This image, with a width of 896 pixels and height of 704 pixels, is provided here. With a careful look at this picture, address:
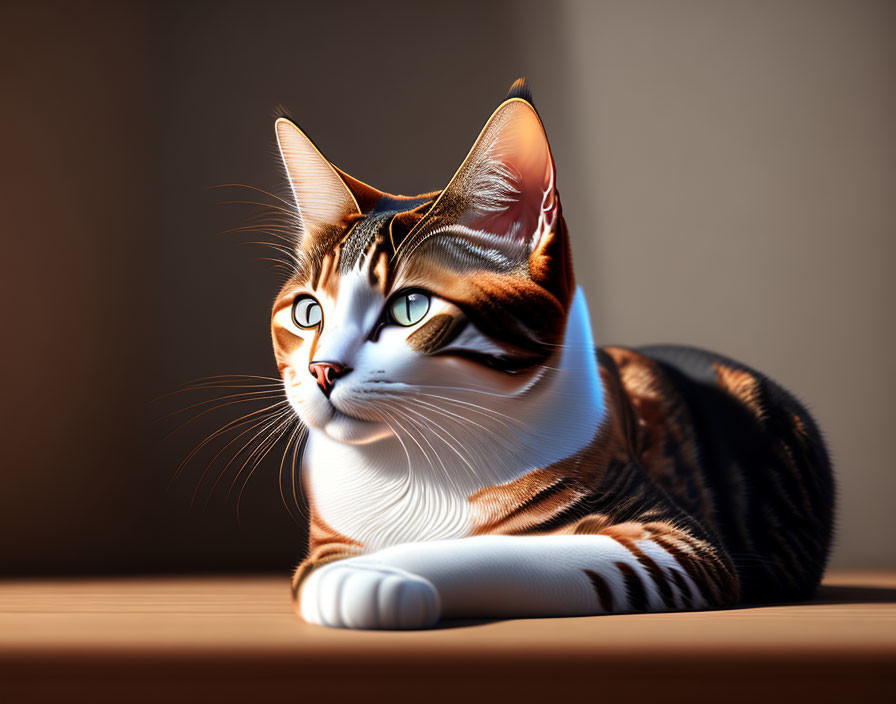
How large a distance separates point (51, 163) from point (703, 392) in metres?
1.34

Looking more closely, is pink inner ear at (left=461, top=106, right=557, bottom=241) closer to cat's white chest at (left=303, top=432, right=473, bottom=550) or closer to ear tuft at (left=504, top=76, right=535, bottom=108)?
ear tuft at (left=504, top=76, right=535, bottom=108)

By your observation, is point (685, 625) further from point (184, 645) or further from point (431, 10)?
point (431, 10)

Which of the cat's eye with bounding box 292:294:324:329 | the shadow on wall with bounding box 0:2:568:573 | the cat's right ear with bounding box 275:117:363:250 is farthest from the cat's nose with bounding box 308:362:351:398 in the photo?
the shadow on wall with bounding box 0:2:568:573

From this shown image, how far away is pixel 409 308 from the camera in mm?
847

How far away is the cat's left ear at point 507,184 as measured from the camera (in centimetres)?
85

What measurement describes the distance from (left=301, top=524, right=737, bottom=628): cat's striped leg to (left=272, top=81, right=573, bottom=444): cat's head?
0.49ft

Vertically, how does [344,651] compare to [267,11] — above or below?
below

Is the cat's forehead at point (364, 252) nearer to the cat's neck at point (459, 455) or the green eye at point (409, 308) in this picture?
the green eye at point (409, 308)

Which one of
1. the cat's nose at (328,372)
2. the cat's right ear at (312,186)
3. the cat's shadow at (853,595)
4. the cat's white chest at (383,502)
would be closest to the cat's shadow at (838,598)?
the cat's shadow at (853,595)

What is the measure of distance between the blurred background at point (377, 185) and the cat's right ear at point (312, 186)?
2.44ft

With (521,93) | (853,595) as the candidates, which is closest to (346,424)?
(521,93)

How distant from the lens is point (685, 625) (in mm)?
729

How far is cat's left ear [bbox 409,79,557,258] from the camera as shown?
2.77 ft

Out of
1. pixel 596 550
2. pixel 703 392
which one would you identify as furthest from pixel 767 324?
pixel 596 550
